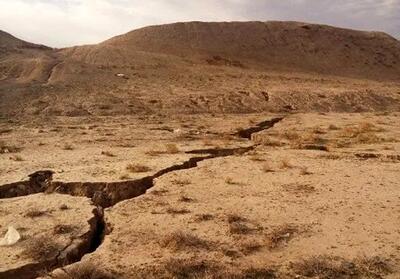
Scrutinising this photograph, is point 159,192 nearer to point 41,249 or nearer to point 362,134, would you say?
point 41,249

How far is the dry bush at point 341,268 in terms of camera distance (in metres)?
5.10

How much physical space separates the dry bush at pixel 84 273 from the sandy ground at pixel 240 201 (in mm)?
21

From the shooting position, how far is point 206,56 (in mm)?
34469

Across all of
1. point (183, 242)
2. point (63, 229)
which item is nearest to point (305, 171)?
point (183, 242)

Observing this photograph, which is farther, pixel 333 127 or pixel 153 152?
pixel 333 127

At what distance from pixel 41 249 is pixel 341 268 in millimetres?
2900

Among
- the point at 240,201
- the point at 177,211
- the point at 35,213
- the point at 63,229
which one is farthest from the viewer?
the point at 240,201

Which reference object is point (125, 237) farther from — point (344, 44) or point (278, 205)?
point (344, 44)

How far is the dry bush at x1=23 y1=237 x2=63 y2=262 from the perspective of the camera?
5430mm

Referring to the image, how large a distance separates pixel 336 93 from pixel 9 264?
20.3 m

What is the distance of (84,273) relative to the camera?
16.7 feet

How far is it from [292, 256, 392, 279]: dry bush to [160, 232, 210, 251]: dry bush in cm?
100

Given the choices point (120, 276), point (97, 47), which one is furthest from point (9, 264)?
point (97, 47)

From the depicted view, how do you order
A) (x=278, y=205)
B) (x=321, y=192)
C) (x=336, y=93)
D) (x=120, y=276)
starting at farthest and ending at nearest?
(x=336, y=93) < (x=321, y=192) < (x=278, y=205) < (x=120, y=276)
